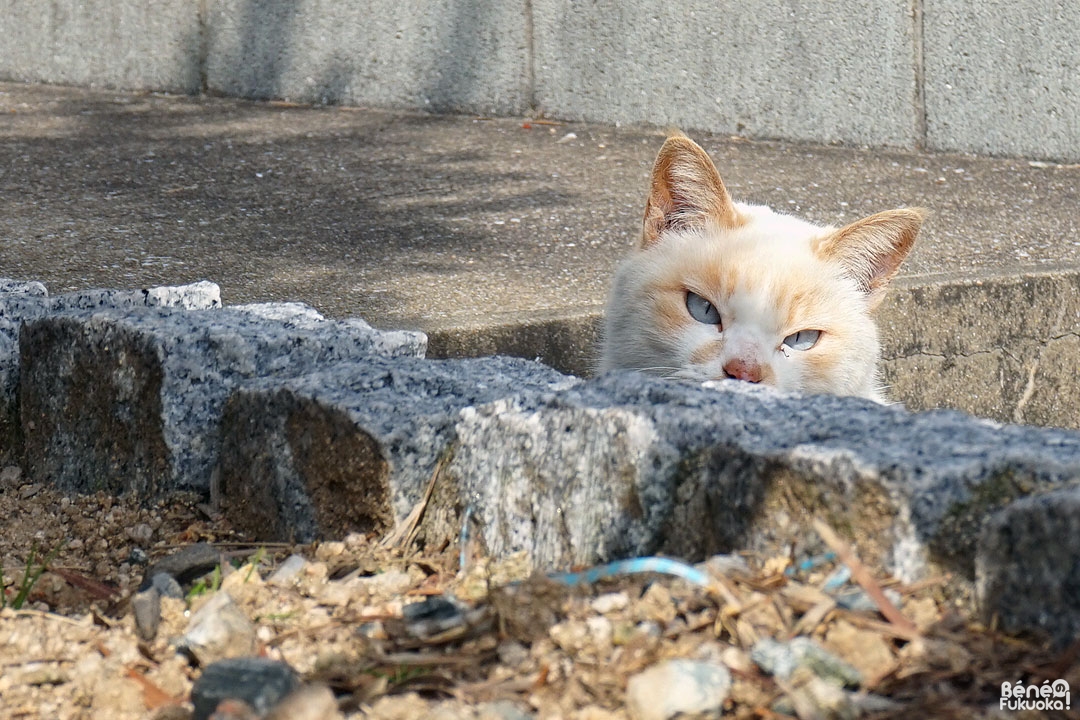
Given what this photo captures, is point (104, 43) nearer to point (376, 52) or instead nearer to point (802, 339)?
point (376, 52)

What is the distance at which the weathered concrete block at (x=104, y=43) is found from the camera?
20.4 feet

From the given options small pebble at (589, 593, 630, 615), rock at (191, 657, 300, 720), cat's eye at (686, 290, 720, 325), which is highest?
cat's eye at (686, 290, 720, 325)

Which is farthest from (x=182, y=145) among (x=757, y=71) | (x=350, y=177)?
(x=757, y=71)

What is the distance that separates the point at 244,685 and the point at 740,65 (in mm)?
5292

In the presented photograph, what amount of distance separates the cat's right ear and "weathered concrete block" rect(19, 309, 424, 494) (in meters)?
0.68

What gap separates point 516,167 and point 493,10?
123 cm

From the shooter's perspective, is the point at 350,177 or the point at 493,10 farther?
the point at 493,10

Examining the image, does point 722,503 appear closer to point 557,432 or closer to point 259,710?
point 557,432

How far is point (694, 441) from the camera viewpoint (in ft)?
5.22

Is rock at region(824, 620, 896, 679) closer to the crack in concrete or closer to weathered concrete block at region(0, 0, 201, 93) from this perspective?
the crack in concrete

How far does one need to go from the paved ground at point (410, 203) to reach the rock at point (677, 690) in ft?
6.47

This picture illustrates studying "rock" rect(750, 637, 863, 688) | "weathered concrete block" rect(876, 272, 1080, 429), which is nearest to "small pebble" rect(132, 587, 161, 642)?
"rock" rect(750, 637, 863, 688)

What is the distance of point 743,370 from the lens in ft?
7.93

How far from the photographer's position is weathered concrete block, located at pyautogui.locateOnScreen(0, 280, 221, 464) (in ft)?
8.59
